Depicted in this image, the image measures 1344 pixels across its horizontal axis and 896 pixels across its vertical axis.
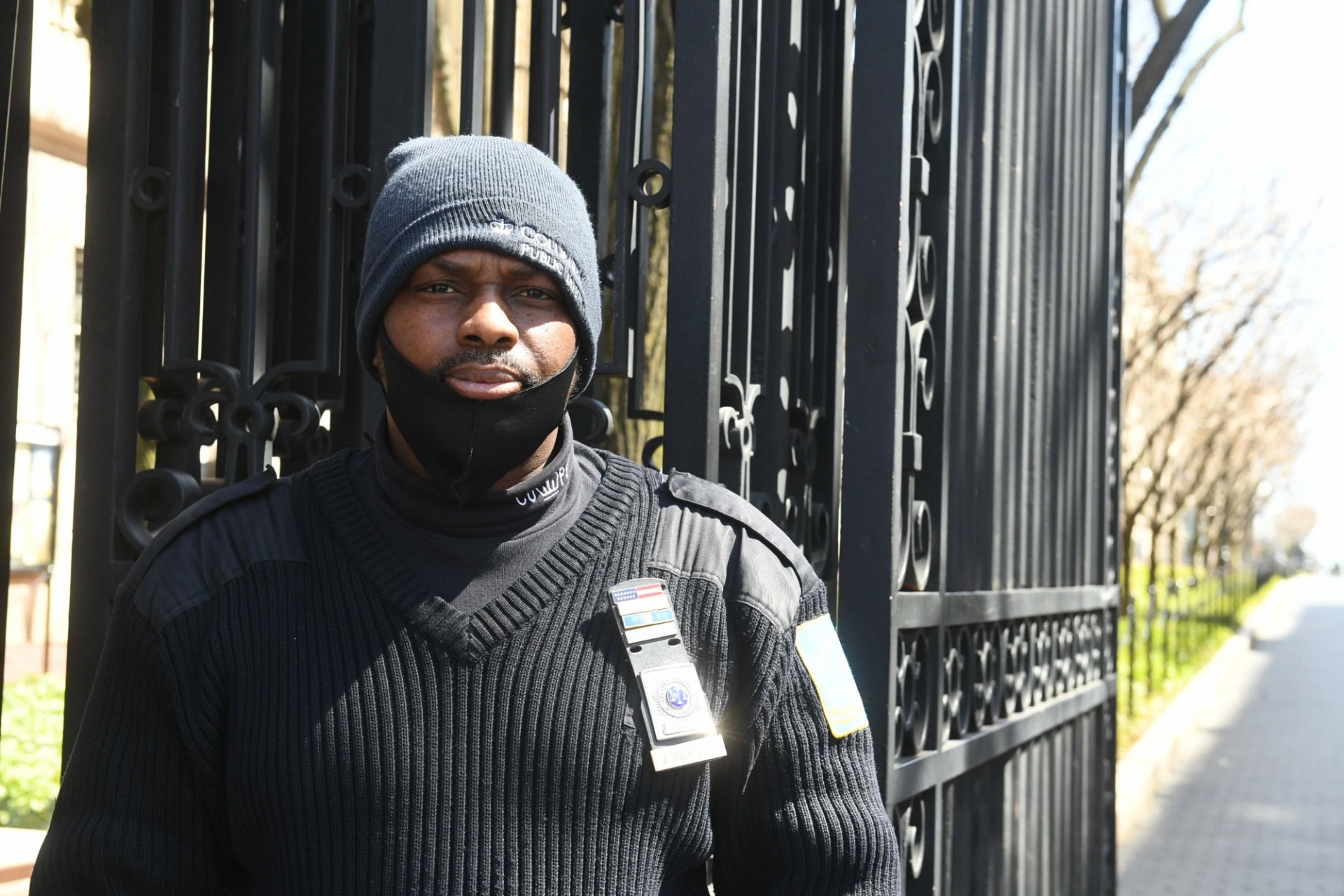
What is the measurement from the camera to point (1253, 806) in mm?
10578

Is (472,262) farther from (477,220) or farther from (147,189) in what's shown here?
(147,189)

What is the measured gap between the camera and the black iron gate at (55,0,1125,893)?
9.77 feet

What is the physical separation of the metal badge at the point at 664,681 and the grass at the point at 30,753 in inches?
131

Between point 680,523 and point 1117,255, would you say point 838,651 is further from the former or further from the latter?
point 1117,255

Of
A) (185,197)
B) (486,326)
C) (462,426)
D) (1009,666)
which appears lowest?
(1009,666)

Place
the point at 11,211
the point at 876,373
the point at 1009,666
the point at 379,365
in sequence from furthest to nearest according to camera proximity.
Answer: the point at 1009,666 < the point at 876,373 < the point at 11,211 < the point at 379,365

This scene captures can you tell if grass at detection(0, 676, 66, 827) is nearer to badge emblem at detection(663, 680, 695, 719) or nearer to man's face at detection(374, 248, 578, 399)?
man's face at detection(374, 248, 578, 399)

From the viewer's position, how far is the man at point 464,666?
1.94 meters

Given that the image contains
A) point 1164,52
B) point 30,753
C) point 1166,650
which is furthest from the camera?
point 1166,650

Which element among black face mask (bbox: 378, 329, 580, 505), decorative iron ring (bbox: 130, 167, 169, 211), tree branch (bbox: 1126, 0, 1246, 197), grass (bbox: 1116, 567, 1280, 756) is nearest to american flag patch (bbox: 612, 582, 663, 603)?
black face mask (bbox: 378, 329, 580, 505)

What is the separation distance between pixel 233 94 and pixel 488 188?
4.50 feet

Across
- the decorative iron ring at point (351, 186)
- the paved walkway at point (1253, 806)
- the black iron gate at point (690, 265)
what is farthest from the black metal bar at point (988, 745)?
the paved walkway at point (1253, 806)

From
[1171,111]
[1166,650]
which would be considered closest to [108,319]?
[1171,111]

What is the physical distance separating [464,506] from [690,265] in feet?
3.37
